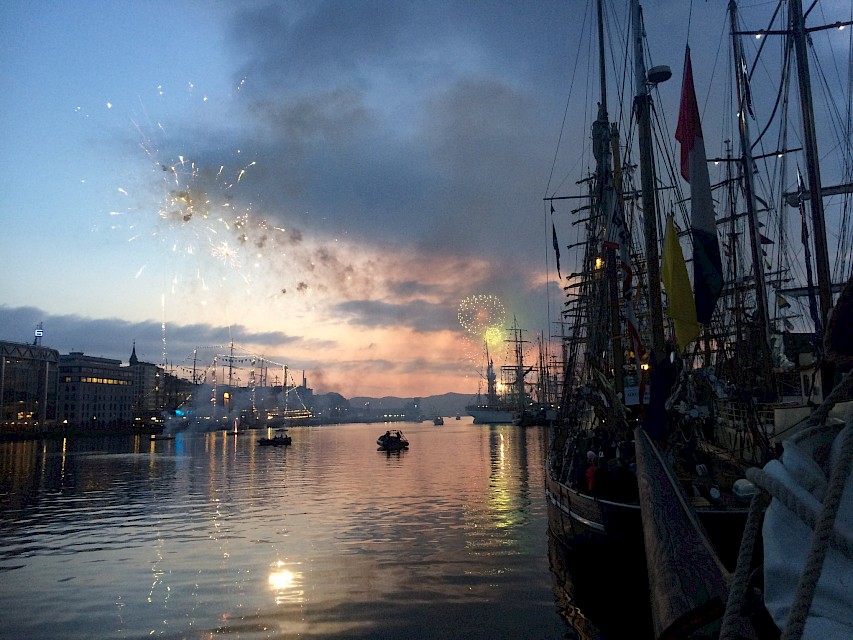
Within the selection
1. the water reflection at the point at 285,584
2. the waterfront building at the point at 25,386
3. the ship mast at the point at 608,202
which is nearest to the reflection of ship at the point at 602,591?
the water reflection at the point at 285,584

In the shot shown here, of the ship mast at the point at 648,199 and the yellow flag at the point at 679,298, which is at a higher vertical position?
the ship mast at the point at 648,199

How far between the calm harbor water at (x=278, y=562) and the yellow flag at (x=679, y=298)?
8.12m

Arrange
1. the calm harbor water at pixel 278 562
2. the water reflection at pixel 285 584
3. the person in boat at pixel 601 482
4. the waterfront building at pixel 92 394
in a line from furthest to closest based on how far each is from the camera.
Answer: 1. the waterfront building at pixel 92 394
2. the person in boat at pixel 601 482
3. the water reflection at pixel 285 584
4. the calm harbor water at pixel 278 562

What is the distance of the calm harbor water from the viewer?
15.1 meters

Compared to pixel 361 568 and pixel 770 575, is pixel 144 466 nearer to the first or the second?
pixel 361 568

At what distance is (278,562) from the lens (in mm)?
21297

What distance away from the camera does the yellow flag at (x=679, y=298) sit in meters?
16.4

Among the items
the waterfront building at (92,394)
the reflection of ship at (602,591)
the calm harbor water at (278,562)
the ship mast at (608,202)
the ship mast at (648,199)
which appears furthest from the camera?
the waterfront building at (92,394)

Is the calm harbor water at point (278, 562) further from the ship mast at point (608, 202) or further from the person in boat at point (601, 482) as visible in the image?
the ship mast at point (608, 202)

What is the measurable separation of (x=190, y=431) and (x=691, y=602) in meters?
213

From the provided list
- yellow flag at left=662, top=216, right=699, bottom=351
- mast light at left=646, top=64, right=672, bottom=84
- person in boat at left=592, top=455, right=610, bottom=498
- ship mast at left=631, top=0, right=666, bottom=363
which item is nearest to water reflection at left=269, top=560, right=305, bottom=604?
person in boat at left=592, top=455, right=610, bottom=498

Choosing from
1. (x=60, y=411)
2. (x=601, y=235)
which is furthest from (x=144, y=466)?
(x=60, y=411)

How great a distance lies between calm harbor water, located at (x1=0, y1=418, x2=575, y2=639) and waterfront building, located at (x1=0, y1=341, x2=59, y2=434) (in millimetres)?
121030

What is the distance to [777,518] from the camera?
8.80 ft
